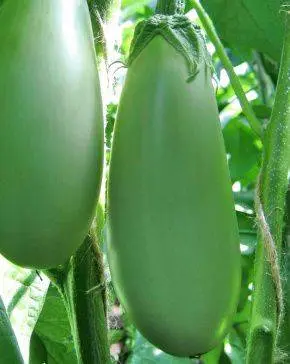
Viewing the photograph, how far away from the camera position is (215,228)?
22.9 inches

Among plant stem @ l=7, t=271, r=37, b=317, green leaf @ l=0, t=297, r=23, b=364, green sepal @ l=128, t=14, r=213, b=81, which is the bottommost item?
plant stem @ l=7, t=271, r=37, b=317

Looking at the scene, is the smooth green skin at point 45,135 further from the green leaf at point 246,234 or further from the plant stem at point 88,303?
the green leaf at point 246,234

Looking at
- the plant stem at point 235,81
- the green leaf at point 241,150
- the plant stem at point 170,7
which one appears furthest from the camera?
the green leaf at point 241,150

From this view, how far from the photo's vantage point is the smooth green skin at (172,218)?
22.3 inches

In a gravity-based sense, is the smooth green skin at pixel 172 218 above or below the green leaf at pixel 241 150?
above

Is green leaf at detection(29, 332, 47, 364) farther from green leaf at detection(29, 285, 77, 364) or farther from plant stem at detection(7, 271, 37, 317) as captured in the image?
plant stem at detection(7, 271, 37, 317)

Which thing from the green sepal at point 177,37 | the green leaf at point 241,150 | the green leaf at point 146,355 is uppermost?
the green sepal at point 177,37

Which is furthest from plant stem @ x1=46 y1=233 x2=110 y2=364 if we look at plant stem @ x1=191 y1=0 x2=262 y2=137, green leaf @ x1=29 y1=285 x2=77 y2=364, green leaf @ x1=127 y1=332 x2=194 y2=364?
green leaf @ x1=127 y1=332 x2=194 y2=364

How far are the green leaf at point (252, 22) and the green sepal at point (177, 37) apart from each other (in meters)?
0.30

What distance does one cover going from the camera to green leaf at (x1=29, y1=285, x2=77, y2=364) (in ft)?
3.48

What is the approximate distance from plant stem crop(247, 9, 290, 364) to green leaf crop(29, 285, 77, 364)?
41 cm

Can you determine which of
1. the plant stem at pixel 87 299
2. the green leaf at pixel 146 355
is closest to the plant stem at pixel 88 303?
the plant stem at pixel 87 299

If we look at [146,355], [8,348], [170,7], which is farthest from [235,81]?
[146,355]

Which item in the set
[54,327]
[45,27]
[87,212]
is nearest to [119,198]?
[87,212]
